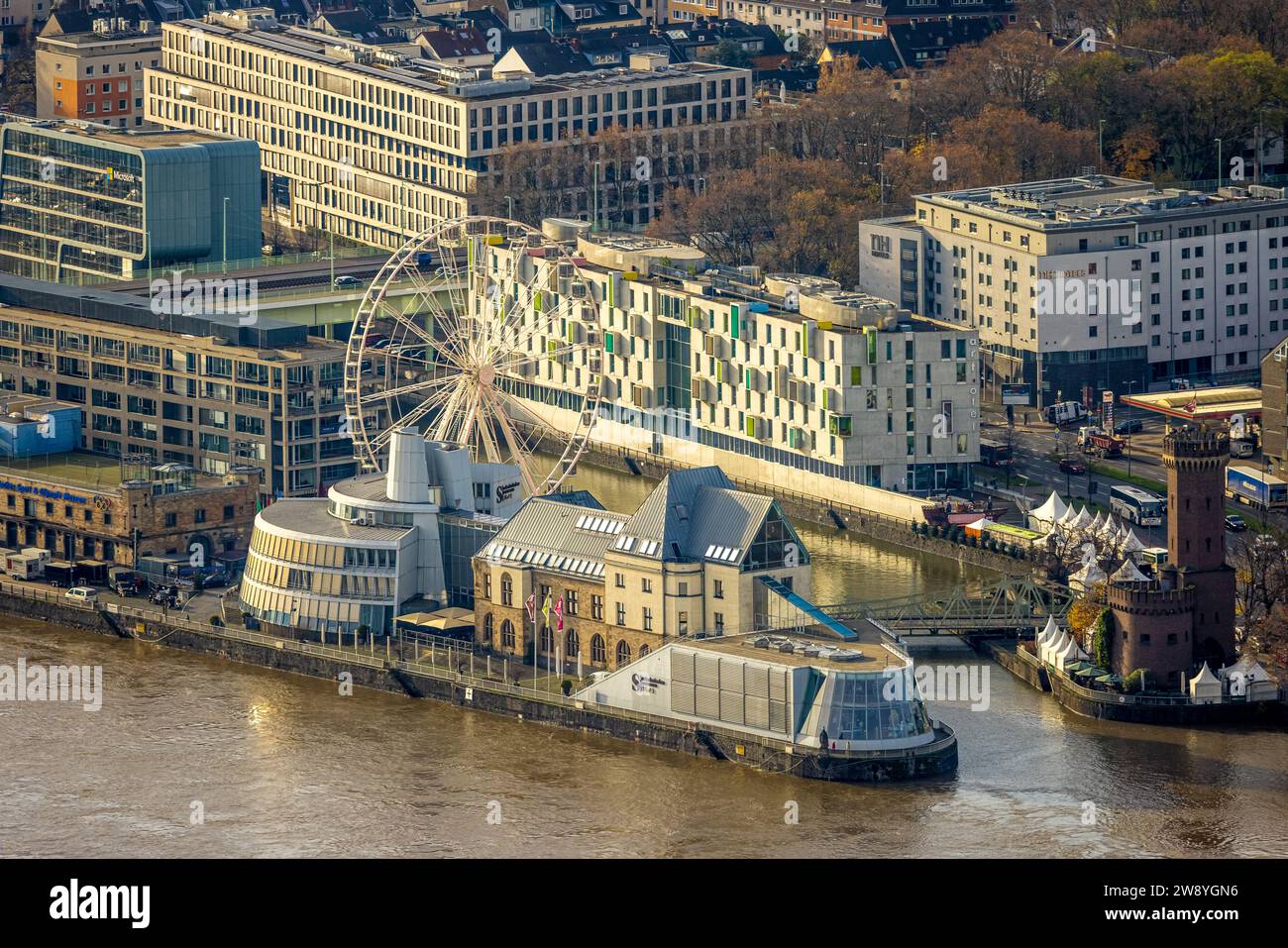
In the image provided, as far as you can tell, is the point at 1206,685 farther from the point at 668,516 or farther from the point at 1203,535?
the point at 668,516

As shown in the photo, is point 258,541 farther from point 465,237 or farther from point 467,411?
point 465,237

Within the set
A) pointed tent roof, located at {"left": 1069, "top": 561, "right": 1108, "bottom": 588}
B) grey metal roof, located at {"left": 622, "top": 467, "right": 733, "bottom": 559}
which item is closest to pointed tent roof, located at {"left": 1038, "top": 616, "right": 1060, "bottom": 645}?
pointed tent roof, located at {"left": 1069, "top": 561, "right": 1108, "bottom": 588}

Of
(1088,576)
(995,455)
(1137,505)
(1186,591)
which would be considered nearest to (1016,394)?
(995,455)

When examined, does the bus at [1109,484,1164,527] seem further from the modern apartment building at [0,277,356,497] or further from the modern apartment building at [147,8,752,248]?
the modern apartment building at [147,8,752,248]

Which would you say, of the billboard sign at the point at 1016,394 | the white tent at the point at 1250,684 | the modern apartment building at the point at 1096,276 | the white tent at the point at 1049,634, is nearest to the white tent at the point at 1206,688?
the white tent at the point at 1250,684

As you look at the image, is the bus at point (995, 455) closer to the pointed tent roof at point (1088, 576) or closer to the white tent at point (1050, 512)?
the white tent at point (1050, 512)

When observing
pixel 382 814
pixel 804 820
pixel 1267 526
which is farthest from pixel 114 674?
pixel 1267 526

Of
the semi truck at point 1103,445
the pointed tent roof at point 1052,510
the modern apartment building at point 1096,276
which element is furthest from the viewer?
the modern apartment building at point 1096,276

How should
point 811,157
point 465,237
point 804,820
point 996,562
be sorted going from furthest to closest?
point 811,157 < point 465,237 < point 996,562 < point 804,820
